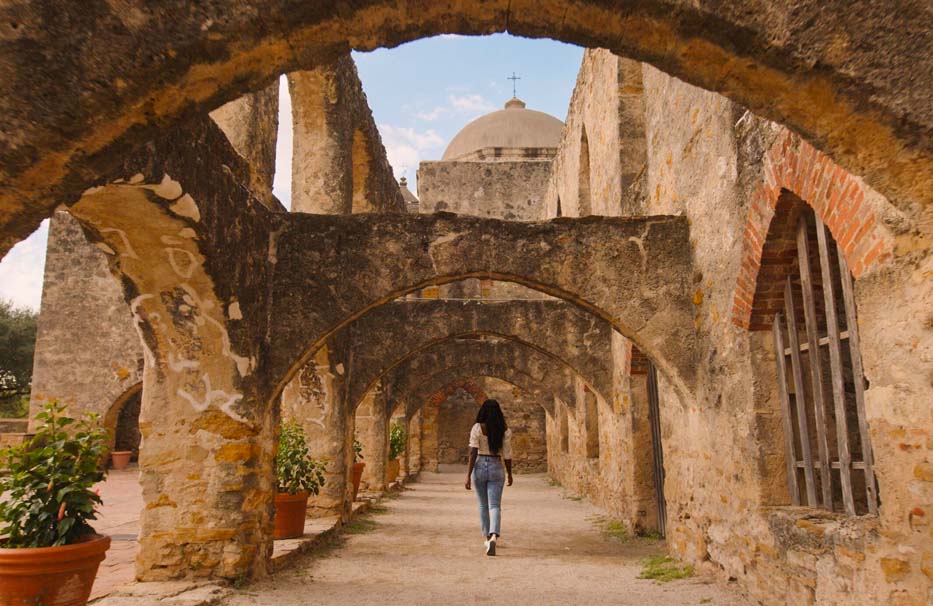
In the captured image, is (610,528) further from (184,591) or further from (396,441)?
(396,441)

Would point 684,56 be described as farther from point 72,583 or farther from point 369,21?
point 72,583

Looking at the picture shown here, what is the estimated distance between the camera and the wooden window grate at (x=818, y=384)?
4016 mm

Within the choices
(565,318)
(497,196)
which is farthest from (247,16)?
(497,196)

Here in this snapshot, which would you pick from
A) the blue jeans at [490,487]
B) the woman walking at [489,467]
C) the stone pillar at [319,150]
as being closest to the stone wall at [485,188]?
the stone pillar at [319,150]

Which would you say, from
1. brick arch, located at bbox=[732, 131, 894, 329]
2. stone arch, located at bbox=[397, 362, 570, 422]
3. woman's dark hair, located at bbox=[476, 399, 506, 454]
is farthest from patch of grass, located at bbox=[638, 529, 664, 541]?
stone arch, located at bbox=[397, 362, 570, 422]

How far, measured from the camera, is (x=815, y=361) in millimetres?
4371

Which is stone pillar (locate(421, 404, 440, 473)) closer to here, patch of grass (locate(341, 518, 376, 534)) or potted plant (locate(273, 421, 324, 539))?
patch of grass (locate(341, 518, 376, 534))

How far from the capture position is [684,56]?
7.42ft

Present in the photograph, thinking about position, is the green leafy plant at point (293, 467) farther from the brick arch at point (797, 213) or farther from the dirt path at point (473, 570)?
the brick arch at point (797, 213)

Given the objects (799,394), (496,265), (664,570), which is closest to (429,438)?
(664,570)

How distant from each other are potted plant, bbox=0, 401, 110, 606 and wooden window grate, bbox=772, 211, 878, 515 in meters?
4.00

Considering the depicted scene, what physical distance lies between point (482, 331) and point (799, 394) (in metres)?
4.93

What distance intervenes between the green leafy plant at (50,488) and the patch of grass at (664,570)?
409cm

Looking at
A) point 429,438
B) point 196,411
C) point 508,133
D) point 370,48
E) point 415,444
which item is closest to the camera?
point 370,48
